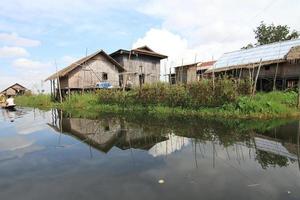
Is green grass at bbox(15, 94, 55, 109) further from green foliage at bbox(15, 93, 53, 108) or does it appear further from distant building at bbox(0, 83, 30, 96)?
distant building at bbox(0, 83, 30, 96)

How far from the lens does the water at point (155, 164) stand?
14.4 feet

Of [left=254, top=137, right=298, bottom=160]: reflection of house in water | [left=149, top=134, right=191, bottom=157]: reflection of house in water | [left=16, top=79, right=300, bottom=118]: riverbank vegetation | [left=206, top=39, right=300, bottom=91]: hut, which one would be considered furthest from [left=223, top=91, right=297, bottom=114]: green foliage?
[left=149, top=134, right=191, bottom=157]: reflection of house in water

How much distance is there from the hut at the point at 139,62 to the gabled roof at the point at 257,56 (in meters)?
8.18

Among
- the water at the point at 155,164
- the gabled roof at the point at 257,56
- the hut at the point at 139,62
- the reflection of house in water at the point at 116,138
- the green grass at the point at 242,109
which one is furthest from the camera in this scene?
the hut at the point at 139,62

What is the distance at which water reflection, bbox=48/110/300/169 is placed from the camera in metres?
6.45

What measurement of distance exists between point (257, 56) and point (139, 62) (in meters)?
13.3

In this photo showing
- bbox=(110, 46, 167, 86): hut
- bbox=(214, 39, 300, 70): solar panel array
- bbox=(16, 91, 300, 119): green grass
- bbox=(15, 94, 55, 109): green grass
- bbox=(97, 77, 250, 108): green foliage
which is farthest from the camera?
bbox=(110, 46, 167, 86): hut

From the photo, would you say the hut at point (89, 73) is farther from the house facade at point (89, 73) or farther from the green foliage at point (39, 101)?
the green foliage at point (39, 101)

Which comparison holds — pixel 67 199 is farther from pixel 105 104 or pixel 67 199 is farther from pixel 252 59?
pixel 252 59

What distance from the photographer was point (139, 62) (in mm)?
31094

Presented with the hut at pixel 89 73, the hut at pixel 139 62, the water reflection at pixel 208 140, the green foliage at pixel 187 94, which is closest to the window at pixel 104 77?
the hut at pixel 89 73

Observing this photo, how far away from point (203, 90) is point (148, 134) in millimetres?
5535

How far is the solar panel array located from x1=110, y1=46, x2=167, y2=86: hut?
319 inches

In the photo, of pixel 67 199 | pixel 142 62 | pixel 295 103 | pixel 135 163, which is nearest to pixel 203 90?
pixel 295 103
